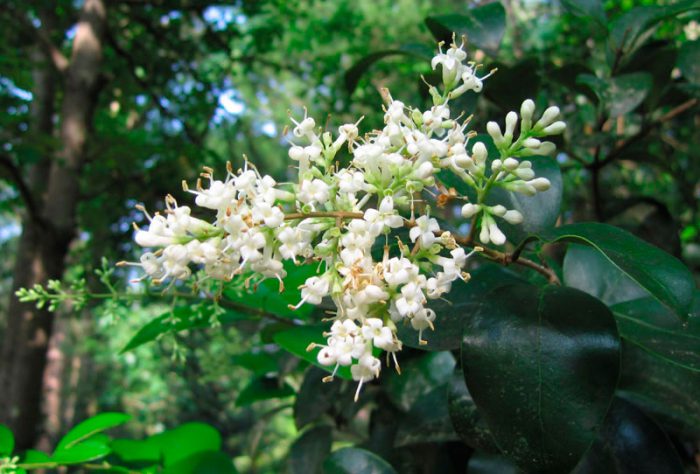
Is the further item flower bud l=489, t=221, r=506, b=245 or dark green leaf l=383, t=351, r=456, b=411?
dark green leaf l=383, t=351, r=456, b=411

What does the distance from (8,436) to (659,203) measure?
1.14 metres

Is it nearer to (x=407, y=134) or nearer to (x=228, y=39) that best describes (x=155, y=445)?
(x=407, y=134)

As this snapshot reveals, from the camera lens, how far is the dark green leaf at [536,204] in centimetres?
67

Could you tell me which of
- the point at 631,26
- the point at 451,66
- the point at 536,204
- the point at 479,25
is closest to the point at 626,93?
the point at 631,26

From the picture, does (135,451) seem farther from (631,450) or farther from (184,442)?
(631,450)

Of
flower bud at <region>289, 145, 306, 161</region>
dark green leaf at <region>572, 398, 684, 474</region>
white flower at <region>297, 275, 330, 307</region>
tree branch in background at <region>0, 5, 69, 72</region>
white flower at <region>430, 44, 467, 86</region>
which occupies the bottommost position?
dark green leaf at <region>572, 398, 684, 474</region>

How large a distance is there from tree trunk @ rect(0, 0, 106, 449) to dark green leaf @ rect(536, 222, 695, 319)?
1.52m

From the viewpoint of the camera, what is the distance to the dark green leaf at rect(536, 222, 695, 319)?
0.47 m

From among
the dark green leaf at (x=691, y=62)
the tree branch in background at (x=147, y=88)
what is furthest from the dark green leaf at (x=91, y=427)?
the tree branch in background at (x=147, y=88)

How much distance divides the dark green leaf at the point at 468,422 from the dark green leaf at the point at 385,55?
556 mm

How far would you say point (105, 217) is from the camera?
2197 millimetres

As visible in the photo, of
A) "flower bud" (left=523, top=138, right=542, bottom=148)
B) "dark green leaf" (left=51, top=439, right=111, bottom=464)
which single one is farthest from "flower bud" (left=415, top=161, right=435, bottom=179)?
"dark green leaf" (left=51, top=439, right=111, bottom=464)

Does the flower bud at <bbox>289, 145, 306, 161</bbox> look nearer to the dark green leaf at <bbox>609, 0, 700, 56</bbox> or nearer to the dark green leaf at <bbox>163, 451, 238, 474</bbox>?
the dark green leaf at <bbox>163, 451, 238, 474</bbox>

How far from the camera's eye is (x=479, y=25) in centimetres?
97
